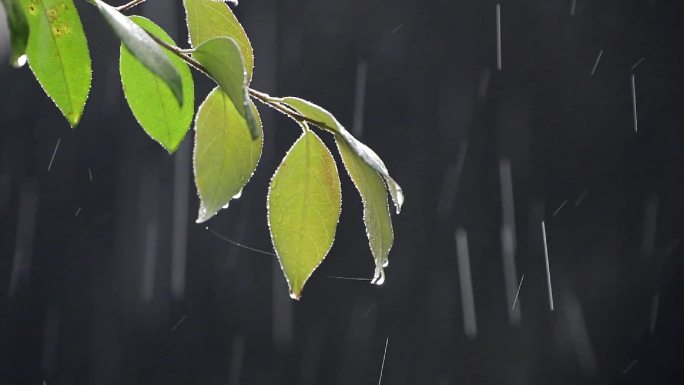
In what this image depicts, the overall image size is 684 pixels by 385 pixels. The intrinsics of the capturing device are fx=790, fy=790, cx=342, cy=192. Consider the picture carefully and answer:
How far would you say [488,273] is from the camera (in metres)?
4.25

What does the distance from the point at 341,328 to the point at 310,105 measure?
3.77m

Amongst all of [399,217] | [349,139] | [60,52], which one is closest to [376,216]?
[349,139]

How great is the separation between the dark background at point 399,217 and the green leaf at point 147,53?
3.59 meters

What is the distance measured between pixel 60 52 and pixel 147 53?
127 mm

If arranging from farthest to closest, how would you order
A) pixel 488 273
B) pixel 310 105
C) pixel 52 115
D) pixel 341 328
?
1. pixel 488 273
2. pixel 341 328
3. pixel 52 115
4. pixel 310 105

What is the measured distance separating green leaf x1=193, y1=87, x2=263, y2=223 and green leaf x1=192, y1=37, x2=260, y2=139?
0.04 meters

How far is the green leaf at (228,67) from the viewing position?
0.21 meters

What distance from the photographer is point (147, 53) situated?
0.19m

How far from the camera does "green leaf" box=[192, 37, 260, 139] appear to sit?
0.21 m

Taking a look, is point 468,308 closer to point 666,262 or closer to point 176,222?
point 666,262

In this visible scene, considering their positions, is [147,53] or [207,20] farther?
[207,20]

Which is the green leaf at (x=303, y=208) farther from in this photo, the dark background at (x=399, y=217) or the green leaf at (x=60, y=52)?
the dark background at (x=399, y=217)

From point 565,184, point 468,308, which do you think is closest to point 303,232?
point 468,308

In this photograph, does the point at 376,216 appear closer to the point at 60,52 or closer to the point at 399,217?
the point at 60,52
